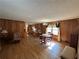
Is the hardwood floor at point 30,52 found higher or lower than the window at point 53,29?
lower

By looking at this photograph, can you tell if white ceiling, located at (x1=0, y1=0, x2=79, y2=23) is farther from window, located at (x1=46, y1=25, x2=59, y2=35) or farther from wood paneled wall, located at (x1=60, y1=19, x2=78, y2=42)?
window, located at (x1=46, y1=25, x2=59, y2=35)

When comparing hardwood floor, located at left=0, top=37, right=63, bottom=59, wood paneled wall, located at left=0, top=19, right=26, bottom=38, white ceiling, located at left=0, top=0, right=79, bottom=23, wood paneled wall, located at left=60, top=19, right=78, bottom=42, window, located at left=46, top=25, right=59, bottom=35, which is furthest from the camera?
window, located at left=46, top=25, right=59, bottom=35

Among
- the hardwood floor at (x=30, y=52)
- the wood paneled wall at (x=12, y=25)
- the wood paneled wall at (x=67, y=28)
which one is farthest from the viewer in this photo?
the wood paneled wall at (x=12, y=25)

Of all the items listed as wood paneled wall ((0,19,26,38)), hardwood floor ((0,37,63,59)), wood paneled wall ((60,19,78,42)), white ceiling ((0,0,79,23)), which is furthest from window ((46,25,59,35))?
white ceiling ((0,0,79,23))

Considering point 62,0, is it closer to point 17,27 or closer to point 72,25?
point 72,25

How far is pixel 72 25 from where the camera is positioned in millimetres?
8555

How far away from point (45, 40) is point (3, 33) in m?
3.97

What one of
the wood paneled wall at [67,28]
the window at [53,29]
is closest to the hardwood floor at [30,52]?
the wood paneled wall at [67,28]

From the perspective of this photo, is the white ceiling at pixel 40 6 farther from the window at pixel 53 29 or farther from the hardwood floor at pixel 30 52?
the window at pixel 53 29

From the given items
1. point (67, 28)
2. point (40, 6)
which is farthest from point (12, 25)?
point (40, 6)

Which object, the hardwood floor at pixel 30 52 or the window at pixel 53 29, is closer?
the hardwood floor at pixel 30 52

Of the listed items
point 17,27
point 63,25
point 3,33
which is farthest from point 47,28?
point 3,33

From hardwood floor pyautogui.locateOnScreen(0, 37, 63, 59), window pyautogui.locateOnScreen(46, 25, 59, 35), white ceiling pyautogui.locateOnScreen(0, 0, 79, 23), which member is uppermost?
white ceiling pyautogui.locateOnScreen(0, 0, 79, 23)

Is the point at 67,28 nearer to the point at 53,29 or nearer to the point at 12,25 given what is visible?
the point at 53,29
